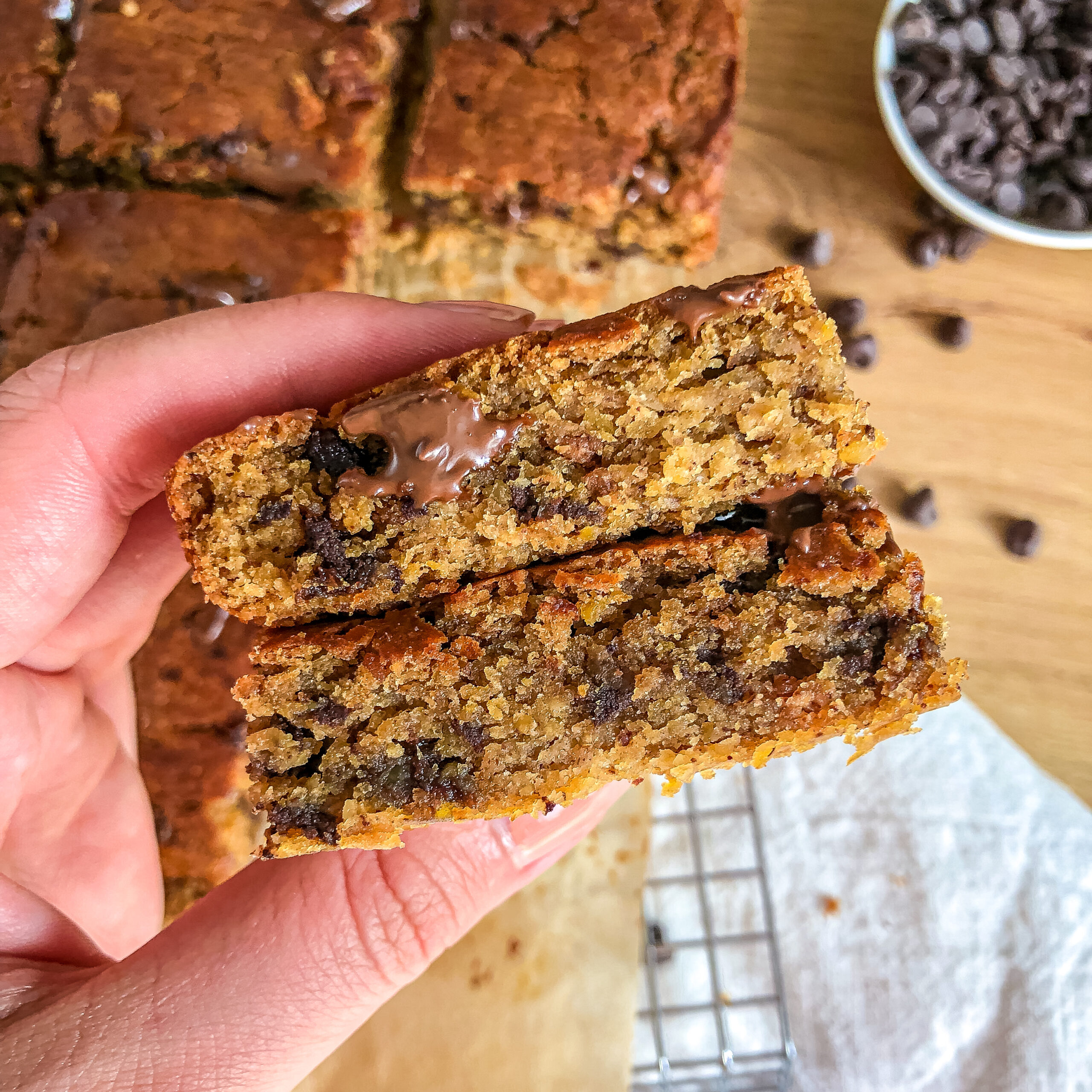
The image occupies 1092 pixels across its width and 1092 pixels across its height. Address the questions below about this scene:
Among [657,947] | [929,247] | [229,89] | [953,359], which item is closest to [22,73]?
[229,89]

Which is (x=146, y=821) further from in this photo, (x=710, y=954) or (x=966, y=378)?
(x=966, y=378)

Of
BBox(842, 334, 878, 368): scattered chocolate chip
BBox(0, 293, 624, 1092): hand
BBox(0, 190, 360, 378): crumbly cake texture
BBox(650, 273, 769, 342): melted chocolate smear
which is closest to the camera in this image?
BBox(650, 273, 769, 342): melted chocolate smear

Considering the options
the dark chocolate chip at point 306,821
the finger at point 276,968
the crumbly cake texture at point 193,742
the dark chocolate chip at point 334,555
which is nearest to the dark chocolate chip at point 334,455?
the dark chocolate chip at point 334,555

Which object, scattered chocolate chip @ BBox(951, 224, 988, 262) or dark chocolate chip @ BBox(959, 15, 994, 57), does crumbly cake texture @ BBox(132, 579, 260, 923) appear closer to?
scattered chocolate chip @ BBox(951, 224, 988, 262)

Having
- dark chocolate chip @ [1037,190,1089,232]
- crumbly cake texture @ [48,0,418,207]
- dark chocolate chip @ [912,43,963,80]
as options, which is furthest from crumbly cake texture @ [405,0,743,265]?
dark chocolate chip @ [1037,190,1089,232]

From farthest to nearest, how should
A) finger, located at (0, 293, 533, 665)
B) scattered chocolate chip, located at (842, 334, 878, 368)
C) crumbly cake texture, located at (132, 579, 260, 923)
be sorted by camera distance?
scattered chocolate chip, located at (842, 334, 878, 368)
crumbly cake texture, located at (132, 579, 260, 923)
finger, located at (0, 293, 533, 665)
